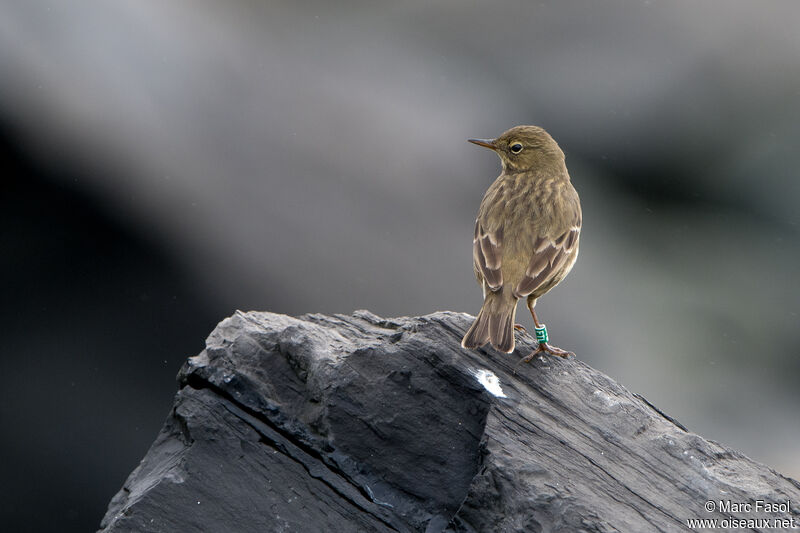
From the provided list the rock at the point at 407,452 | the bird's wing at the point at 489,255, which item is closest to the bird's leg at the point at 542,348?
the rock at the point at 407,452

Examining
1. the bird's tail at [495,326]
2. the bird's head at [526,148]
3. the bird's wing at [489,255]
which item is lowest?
the bird's tail at [495,326]

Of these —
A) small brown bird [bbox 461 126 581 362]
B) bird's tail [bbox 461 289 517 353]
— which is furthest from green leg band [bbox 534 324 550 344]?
bird's tail [bbox 461 289 517 353]

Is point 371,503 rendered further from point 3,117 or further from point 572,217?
point 3,117

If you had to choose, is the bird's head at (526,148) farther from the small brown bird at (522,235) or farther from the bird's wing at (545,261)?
the bird's wing at (545,261)

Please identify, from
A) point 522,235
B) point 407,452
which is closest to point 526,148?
point 522,235

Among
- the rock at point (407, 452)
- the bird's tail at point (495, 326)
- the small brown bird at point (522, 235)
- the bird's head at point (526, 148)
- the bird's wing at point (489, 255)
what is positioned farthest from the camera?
the bird's head at point (526, 148)
